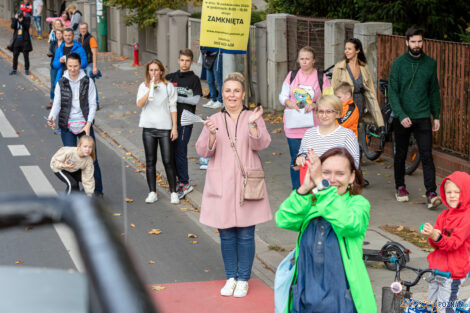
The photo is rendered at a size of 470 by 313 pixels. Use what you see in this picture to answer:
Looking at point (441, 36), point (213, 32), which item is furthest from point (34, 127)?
point (441, 36)

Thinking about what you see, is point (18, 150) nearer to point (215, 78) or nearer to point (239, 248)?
point (215, 78)

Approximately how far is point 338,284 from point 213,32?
25.1 ft

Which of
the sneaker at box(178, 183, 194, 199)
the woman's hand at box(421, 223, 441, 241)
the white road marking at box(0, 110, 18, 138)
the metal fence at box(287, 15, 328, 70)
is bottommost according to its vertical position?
the sneaker at box(178, 183, 194, 199)

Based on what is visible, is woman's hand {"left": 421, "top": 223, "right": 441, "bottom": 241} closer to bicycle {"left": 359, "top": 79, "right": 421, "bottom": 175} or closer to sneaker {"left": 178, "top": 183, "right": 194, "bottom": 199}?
sneaker {"left": 178, "top": 183, "right": 194, "bottom": 199}

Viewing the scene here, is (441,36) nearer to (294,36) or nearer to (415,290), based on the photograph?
(294,36)

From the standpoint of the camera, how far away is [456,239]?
17.6 feet

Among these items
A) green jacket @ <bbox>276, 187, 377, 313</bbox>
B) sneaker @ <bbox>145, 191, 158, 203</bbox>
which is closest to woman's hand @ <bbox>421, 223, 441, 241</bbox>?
green jacket @ <bbox>276, 187, 377, 313</bbox>

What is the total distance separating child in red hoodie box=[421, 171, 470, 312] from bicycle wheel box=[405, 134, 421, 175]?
5228mm

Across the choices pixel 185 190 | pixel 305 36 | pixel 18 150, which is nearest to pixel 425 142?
pixel 185 190

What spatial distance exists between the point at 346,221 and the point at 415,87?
209 inches

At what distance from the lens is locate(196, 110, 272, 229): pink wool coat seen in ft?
21.9

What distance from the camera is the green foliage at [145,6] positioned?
70.6 feet

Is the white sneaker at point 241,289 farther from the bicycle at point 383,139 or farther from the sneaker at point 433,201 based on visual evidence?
the bicycle at point 383,139

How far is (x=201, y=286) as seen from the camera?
709cm
